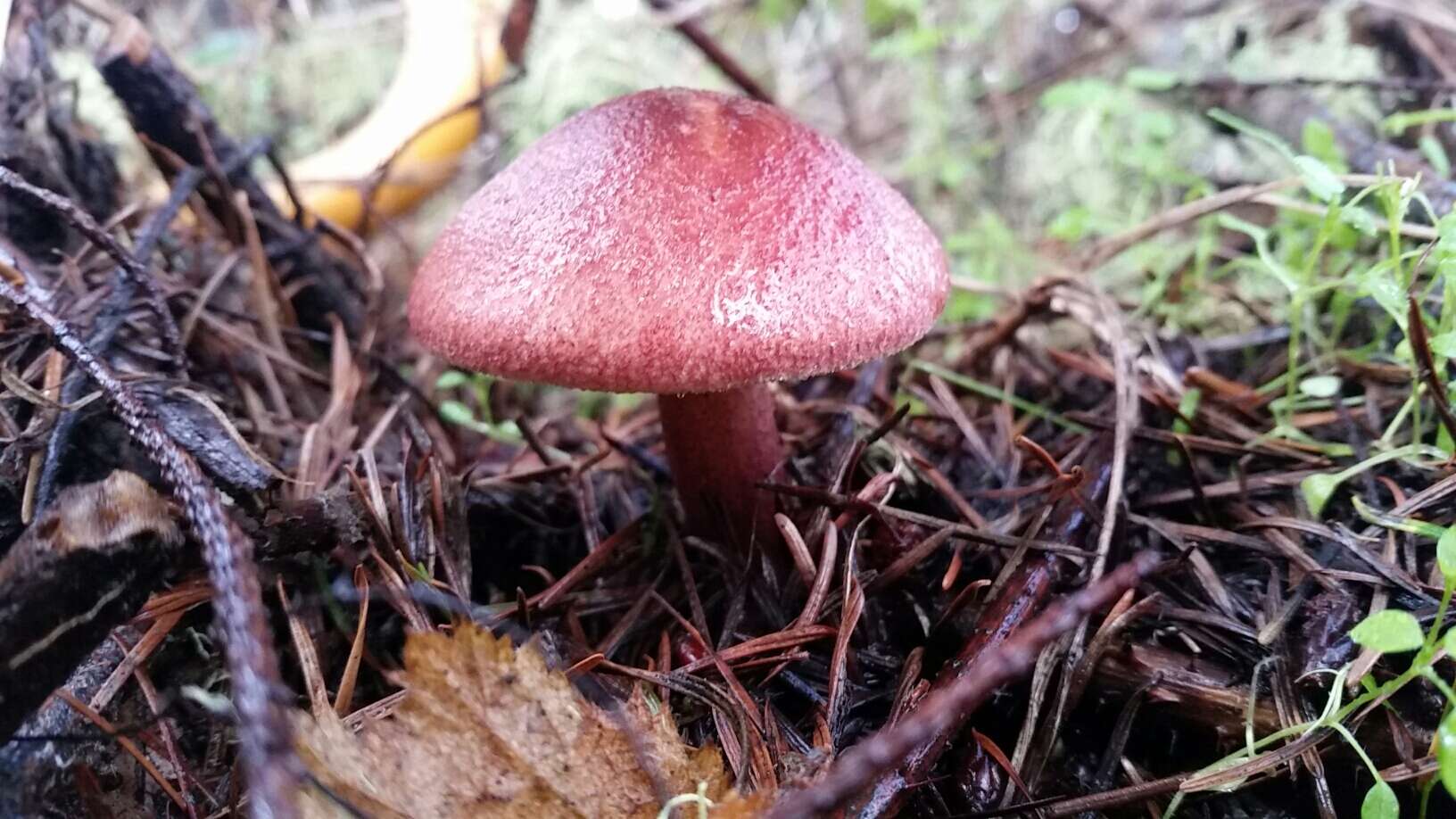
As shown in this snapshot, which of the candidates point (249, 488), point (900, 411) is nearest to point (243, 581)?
point (249, 488)

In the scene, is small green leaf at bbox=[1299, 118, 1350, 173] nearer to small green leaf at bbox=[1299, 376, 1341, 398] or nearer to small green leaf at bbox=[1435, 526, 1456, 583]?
small green leaf at bbox=[1299, 376, 1341, 398]

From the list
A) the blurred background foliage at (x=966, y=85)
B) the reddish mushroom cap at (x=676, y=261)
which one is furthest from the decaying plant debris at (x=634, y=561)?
the blurred background foliage at (x=966, y=85)

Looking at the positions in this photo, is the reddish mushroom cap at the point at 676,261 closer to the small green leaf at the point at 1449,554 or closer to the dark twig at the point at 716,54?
the small green leaf at the point at 1449,554

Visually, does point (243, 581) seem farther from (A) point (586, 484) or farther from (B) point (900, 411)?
(B) point (900, 411)

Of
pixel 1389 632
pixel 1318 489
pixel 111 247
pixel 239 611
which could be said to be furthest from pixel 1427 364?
pixel 111 247

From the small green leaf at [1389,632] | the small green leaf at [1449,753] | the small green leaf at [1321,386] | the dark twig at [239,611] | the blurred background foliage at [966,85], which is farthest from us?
the blurred background foliage at [966,85]

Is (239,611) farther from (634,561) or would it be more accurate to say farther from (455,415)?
(455,415)

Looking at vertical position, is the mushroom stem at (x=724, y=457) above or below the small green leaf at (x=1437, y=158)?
below

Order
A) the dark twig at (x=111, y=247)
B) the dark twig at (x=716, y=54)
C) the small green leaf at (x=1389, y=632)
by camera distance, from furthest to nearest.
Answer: the dark twig at (x=716, y=54)
the dark twig at (x=111, y=247)
the small green leaf at (x=1389, y=632)
